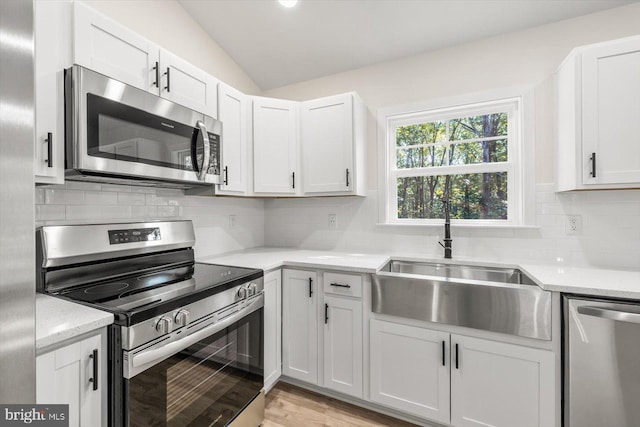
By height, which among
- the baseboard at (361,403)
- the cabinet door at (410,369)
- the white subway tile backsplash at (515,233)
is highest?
the white subway tile backsplash at (515,233)

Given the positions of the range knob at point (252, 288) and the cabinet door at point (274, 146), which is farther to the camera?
the cabinet door at point (274, 146)

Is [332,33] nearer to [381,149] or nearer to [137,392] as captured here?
[381,149]

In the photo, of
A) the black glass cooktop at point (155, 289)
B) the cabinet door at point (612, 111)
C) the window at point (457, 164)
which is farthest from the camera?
the window at point (457, 164)

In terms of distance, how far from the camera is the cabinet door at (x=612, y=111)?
156cm

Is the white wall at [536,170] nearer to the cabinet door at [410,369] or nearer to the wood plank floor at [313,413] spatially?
the cabinet door at [410,369]

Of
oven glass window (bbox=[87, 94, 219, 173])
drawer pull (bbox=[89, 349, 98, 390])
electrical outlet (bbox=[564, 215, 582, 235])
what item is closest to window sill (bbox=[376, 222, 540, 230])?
electrical outlet (bbox=[564, 215, 582, 235])

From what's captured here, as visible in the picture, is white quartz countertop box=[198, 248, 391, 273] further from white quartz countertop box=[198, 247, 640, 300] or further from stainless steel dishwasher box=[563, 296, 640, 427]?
stainless steel dishwasher box=[563, 296, 640, 427]

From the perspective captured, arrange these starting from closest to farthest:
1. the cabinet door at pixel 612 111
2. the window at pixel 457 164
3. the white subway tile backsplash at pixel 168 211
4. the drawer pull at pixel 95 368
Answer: the drawer pull at pixel 95 368, the cabinet door at pixel 612 111, the white subway tile backsplash at pixel 168 211, the window at pixel 457 164

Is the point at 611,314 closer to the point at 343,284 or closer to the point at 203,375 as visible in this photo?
the point at 343,284

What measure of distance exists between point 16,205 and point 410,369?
74.0 inches

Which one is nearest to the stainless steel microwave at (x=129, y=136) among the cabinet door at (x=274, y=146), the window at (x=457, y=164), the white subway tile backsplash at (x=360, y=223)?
the white subway tile backsplash at (x=360, y=223)

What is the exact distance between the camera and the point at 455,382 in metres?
1.61

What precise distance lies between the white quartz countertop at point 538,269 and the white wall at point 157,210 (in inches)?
7.7

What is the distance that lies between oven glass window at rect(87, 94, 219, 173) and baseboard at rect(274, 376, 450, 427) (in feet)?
5.50
